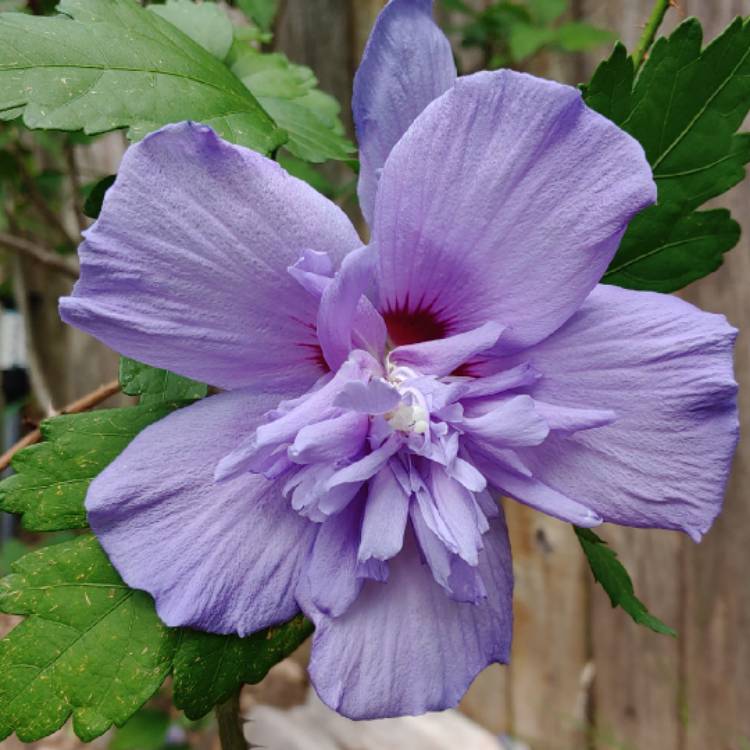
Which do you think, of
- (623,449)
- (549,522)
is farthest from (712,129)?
(549,522)

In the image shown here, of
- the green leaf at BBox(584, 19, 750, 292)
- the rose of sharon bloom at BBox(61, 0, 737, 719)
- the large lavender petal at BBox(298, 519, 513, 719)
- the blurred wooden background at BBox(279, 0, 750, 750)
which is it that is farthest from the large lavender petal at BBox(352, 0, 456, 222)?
the blurred wooden background at BBox(279, 0, 750, 750)

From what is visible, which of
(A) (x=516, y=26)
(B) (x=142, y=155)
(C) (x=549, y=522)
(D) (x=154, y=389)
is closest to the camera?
(B) (x=142, y=155)

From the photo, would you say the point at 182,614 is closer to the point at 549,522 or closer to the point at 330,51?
the point at 549,522

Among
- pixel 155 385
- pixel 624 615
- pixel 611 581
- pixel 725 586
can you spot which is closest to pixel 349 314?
pixel 155 385

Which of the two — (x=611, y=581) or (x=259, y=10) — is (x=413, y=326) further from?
(x=259, y=10)

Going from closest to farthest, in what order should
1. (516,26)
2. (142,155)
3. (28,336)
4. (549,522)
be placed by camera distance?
(142,155) → (516,26) → (28,336) → (549,522)

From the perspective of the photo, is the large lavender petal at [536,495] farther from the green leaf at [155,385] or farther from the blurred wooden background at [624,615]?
the blurred wooden background at [624,615]

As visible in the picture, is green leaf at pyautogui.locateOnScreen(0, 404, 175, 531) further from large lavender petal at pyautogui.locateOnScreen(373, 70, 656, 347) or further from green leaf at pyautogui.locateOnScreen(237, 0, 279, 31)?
green leaf at pyautogui.locateOnScreen(237, 0, 279, 31)
